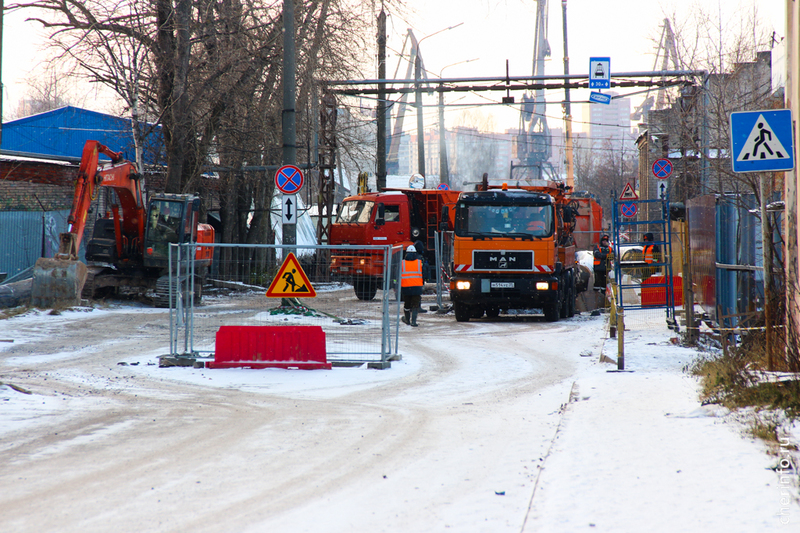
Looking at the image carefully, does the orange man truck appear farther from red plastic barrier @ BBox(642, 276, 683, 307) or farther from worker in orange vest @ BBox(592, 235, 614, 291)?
worker in orange vest @ BBox(592, 235, 614, 291)

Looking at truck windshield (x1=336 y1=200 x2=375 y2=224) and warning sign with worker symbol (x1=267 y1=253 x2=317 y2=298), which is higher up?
truck windshield (x1=336 y1=200 x2=375 y2=224)

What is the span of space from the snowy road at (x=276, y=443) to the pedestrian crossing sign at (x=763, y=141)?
3.19 meters

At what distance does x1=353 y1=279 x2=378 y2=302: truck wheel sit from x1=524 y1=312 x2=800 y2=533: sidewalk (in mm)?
5606

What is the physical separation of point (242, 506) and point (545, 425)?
323cm

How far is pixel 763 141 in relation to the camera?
816 centimetres

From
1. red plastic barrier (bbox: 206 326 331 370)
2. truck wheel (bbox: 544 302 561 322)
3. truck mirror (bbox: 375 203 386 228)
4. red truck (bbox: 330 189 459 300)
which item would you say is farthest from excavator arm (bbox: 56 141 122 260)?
truck wheel (bbox: 544 302 561 322)

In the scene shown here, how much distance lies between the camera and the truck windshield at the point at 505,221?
55.6ft

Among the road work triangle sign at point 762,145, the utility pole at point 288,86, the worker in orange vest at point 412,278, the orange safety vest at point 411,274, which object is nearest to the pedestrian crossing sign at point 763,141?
the road work triangle sign at point 762,145

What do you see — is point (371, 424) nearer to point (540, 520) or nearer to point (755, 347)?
point (540, 520)

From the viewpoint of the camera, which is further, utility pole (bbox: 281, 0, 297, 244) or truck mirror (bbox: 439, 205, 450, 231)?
truck mirror (bbox: 439, 205, 450, 231)

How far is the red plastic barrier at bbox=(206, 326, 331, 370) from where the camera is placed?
10.4 m

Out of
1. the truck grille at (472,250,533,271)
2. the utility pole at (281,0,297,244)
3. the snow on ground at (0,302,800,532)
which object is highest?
the utility pole at (281,0,297,244)

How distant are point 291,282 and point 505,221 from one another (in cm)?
765

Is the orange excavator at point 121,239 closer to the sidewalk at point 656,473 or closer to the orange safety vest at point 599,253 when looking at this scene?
the orange safety vest at point 599,253
